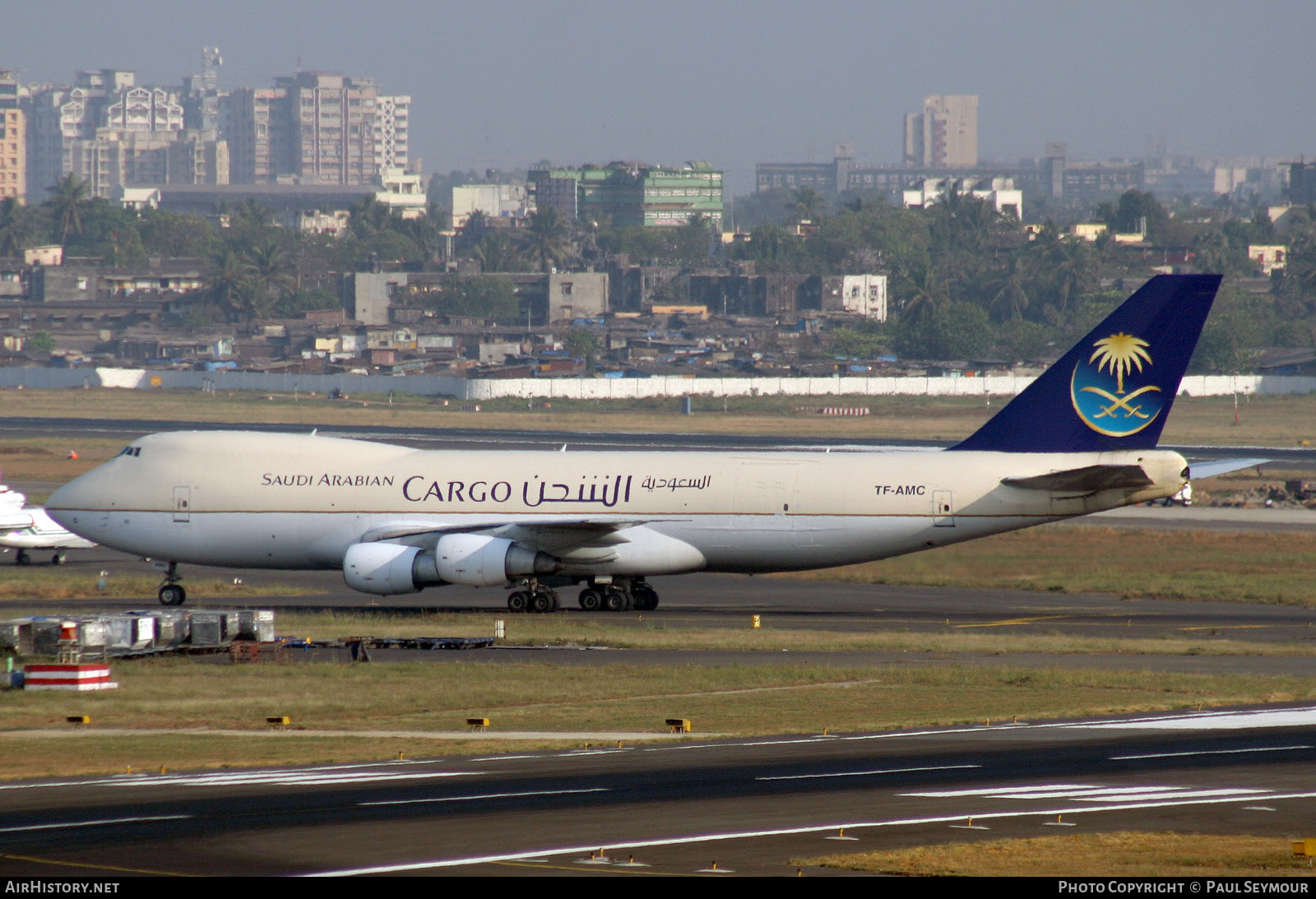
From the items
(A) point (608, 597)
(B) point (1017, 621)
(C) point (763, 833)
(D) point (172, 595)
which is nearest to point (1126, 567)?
(B) point (1017, 621)

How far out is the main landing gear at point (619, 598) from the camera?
50781mm

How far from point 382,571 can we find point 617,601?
7227 mm

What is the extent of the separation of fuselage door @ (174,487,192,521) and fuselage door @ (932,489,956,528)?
22.1 m

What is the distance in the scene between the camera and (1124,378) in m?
47.8

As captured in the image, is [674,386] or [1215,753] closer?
[1215,753]

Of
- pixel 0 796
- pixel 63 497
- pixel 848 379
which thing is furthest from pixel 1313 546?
pixel 848 379

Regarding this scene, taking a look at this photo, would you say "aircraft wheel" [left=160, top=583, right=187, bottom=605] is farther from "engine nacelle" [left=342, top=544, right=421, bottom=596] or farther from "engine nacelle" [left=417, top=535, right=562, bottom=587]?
"engine nacelle" [left=417, top=535, right=562, bottom=587]

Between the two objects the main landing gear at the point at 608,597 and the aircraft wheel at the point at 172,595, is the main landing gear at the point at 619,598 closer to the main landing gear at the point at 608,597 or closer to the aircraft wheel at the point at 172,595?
the main landing gear at the point at 608,597

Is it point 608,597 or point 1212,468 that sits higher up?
point 1212,468

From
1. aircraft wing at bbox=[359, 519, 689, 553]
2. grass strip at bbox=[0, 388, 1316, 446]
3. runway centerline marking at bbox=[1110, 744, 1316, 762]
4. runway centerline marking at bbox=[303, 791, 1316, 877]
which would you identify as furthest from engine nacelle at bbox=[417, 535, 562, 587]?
grass strip at bbox=[0, 388, 1316, 446]

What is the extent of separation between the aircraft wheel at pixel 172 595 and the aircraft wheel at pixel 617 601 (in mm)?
12654

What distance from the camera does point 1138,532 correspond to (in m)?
67.6

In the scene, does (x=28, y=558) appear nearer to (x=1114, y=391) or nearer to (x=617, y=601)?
(x=617, y=601)

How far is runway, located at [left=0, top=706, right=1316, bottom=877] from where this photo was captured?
61.6ft
